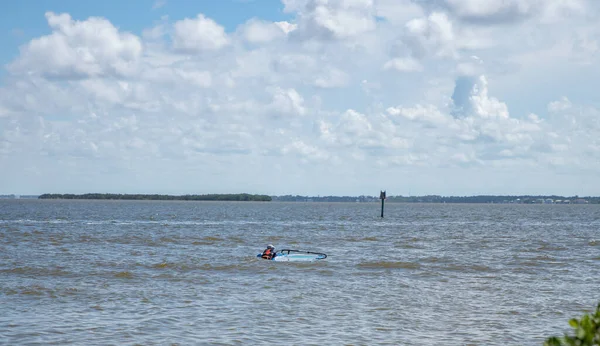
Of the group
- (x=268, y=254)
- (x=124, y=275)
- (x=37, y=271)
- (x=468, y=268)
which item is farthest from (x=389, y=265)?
(x=37, y=271)

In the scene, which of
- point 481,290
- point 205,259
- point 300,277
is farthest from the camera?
point 205,259

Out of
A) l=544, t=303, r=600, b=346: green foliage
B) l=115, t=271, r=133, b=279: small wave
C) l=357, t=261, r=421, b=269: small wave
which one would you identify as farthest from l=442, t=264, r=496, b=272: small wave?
l=544, t=303, r=600, b=346: green foliage

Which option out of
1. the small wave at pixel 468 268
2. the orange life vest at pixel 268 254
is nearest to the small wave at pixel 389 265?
the small wave at pixel 468 268

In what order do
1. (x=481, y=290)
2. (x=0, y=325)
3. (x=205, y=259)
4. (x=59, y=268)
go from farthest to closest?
(x=205, y=259)
(x=59, y=268)
(x=481, y=290)
(x=0, y=325)

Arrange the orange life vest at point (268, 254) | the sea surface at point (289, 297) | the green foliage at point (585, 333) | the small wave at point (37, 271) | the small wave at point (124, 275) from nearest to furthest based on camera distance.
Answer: the green foliage at point (585, 333), the sea surface at point (289, 297), the small wave at point (124, 275), the small wave at point (37, 271), the orange life vest at point (268, 254)

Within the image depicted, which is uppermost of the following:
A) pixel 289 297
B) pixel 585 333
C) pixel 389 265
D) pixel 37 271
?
pixel 585 333

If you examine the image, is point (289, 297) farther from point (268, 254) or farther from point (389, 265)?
point (268, 254)

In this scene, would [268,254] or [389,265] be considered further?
[268,254]

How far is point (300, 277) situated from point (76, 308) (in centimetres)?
1157

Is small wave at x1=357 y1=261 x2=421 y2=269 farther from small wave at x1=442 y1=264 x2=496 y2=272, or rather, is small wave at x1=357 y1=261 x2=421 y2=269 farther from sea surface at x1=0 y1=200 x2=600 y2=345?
small wave at x1=442 y1=264 x2=496 y2=272

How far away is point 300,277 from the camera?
3048 centimetres

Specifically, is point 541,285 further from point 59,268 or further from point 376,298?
point 59,268

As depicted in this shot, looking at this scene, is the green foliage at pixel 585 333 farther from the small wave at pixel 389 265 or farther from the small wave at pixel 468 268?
the small wave at pixel 389 265

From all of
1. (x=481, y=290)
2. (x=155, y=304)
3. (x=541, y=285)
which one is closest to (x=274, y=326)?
(x=155, y=304)
